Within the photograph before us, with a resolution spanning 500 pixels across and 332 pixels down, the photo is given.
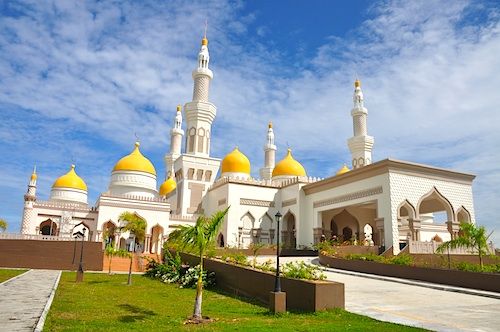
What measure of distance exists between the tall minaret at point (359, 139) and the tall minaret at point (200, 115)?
515 inches

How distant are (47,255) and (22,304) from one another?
14.7 meters

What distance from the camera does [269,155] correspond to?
47156 millimetres

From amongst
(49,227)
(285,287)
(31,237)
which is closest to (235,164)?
(49,227)

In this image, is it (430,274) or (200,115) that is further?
(200,115)

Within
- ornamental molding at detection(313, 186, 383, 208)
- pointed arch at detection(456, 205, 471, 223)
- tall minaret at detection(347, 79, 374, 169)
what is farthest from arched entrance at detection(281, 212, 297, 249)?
pointed arch at detection(456, 205, 471, 223)

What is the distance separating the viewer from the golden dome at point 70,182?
38734 mm

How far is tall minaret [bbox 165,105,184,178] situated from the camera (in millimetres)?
46344

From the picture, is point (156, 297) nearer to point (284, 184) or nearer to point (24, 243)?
point (24, 243)

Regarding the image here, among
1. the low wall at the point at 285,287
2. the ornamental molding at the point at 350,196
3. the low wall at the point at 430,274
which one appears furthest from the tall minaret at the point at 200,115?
the low wall at the point at 285,287

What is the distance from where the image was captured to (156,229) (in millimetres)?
32250

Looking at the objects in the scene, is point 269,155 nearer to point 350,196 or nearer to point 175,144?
point 175,144

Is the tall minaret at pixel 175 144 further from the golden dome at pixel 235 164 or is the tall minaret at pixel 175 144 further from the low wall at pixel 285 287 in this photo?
the low wall at pixel 285 287

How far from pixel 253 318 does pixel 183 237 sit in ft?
7.41

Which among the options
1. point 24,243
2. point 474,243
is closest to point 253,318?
point 474,243
